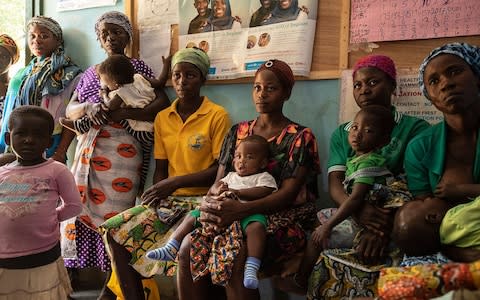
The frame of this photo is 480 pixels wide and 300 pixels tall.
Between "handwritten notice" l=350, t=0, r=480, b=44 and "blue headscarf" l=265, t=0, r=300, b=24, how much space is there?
0.36 meters

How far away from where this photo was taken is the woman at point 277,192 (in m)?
2.40

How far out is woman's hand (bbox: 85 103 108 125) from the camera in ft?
11.1

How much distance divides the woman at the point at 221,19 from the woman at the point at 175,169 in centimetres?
33

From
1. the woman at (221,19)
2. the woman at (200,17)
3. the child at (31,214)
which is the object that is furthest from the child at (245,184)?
the woman at (200,17)

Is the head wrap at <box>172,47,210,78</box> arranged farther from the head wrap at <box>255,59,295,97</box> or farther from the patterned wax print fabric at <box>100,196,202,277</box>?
the patterned wax print fabric at <box>100,196,202,277</box>

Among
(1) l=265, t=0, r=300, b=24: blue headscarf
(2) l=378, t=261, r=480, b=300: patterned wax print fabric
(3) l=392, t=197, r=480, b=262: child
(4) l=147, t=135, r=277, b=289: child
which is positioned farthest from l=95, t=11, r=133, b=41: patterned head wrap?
(2) l=378, t=261, r=480, b=300: patterned wax print fabric

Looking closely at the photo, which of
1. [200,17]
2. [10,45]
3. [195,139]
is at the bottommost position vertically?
[195,139]

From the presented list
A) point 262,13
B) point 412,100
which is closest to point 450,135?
point 412,100

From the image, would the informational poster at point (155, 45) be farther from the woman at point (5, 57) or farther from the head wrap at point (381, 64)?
A: the head wrap at point (381, 64)

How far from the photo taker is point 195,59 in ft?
10.4

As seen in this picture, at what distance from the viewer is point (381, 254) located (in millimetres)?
2223

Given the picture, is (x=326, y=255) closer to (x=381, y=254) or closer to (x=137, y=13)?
(x=381, y=254)

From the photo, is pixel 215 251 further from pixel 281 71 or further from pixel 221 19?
pixel 221 19

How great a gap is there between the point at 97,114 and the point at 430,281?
8.26 ft
